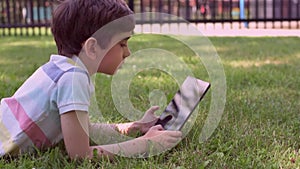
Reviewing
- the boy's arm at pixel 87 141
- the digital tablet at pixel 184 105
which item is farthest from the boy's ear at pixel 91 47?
the digital tablet at pixel 184 105

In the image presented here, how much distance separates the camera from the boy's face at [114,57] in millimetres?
1934

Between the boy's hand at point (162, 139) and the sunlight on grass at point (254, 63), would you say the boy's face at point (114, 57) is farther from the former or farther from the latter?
the sunlight on grass at point (254, 63)

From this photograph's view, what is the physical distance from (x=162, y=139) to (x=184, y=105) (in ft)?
0.99

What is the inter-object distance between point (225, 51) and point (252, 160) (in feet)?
13.3

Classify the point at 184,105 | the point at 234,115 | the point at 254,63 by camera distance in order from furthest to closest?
1. the point at 254,63
2. the point at 234,115
3. the point at 184,105

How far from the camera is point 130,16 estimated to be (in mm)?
1927

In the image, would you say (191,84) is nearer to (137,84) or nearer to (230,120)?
(230,120)

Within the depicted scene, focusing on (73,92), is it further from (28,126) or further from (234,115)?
(234,115)

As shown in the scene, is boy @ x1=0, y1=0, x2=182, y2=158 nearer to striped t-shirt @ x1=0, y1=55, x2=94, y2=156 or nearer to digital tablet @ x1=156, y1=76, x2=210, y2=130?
striped t-shirt @ x1=0, y1=55, x2=94, y2=156

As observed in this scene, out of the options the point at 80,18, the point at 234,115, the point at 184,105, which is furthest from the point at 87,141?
the point at 234,115

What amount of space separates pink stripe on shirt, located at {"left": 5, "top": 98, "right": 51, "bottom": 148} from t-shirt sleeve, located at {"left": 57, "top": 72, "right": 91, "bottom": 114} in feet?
0.58

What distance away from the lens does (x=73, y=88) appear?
1.76m

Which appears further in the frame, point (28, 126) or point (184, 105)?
point (184, 105)

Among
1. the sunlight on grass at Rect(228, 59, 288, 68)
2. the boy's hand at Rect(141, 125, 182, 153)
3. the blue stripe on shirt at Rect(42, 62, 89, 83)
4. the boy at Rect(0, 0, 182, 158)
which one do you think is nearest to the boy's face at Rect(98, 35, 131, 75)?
the boy at Rect(0, 0, 182, 158)
